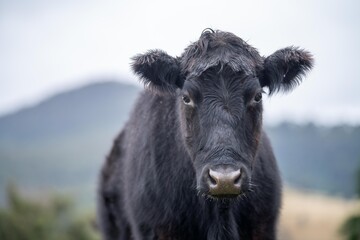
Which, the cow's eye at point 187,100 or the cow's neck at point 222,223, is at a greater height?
the cow's eye at point 187,100

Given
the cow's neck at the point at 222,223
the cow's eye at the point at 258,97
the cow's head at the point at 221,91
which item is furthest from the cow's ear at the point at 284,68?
the cow's neck at the point at 222,223

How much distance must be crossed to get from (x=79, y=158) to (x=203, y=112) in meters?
139

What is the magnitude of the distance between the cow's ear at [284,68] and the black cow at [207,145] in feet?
0.04

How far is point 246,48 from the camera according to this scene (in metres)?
9.28

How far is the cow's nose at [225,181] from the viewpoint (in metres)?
7.87

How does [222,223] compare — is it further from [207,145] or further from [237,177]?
[237,177]

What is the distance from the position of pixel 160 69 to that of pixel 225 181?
2122mm

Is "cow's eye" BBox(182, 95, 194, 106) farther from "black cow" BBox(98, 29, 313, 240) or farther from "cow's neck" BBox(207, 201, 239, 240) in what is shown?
"cow's neck" BBox(207, 201, 239, 240)

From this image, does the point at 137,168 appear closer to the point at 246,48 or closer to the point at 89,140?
the point at 246,48

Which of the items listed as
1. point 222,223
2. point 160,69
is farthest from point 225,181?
point 160,69

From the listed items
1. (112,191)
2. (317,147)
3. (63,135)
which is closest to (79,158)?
(63,135)

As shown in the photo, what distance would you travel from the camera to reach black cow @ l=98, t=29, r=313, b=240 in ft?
27.5

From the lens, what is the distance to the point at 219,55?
8984mm

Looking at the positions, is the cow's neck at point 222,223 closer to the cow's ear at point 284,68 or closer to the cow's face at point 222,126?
the cow's face at point 222,126
